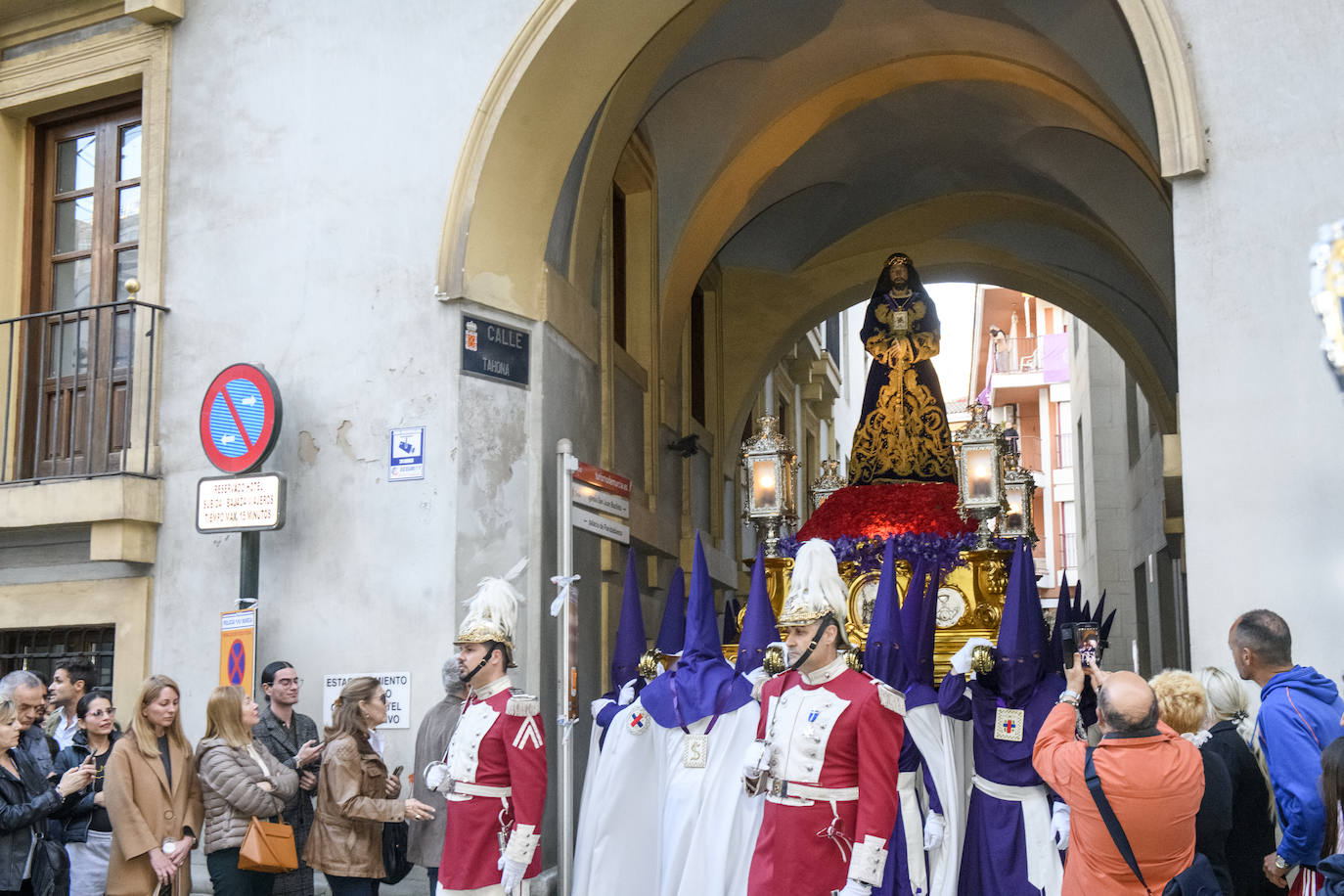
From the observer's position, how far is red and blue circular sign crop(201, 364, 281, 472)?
8984 millimetres

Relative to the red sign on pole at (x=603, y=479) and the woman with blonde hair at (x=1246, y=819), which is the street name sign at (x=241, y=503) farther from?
the woman with blonde hair at (x=1246, y=819)

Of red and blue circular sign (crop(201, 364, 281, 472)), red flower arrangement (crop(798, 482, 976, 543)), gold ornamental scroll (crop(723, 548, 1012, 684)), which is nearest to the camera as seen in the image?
red and blue circular sign (crop(201, 364, 281, 472))

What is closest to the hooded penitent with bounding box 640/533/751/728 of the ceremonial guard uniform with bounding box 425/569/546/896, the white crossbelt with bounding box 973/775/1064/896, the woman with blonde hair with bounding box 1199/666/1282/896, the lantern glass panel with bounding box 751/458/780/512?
the white crossbelt with bounding box 973/775/1064/896

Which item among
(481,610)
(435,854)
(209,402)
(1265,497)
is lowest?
(435,854)

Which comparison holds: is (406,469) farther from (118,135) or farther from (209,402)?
(118,135)

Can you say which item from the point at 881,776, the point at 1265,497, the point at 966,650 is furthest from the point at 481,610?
the point at 1265,497

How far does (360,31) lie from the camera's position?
31.7 ft

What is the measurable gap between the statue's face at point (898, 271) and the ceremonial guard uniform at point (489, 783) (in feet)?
28.1

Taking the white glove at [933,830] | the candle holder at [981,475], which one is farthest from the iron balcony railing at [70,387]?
the candle holder at [981,475]

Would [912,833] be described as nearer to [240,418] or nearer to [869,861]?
[869,861]

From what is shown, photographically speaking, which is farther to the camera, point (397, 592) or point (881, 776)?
point (397, 592)

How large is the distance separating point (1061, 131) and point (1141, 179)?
967 mm

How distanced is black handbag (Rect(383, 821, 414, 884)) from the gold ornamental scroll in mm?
4752

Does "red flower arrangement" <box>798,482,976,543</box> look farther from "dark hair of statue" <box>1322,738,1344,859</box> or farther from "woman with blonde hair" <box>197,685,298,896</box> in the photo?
"dark hair of statue" <box>1322,738,1344,859</box>
